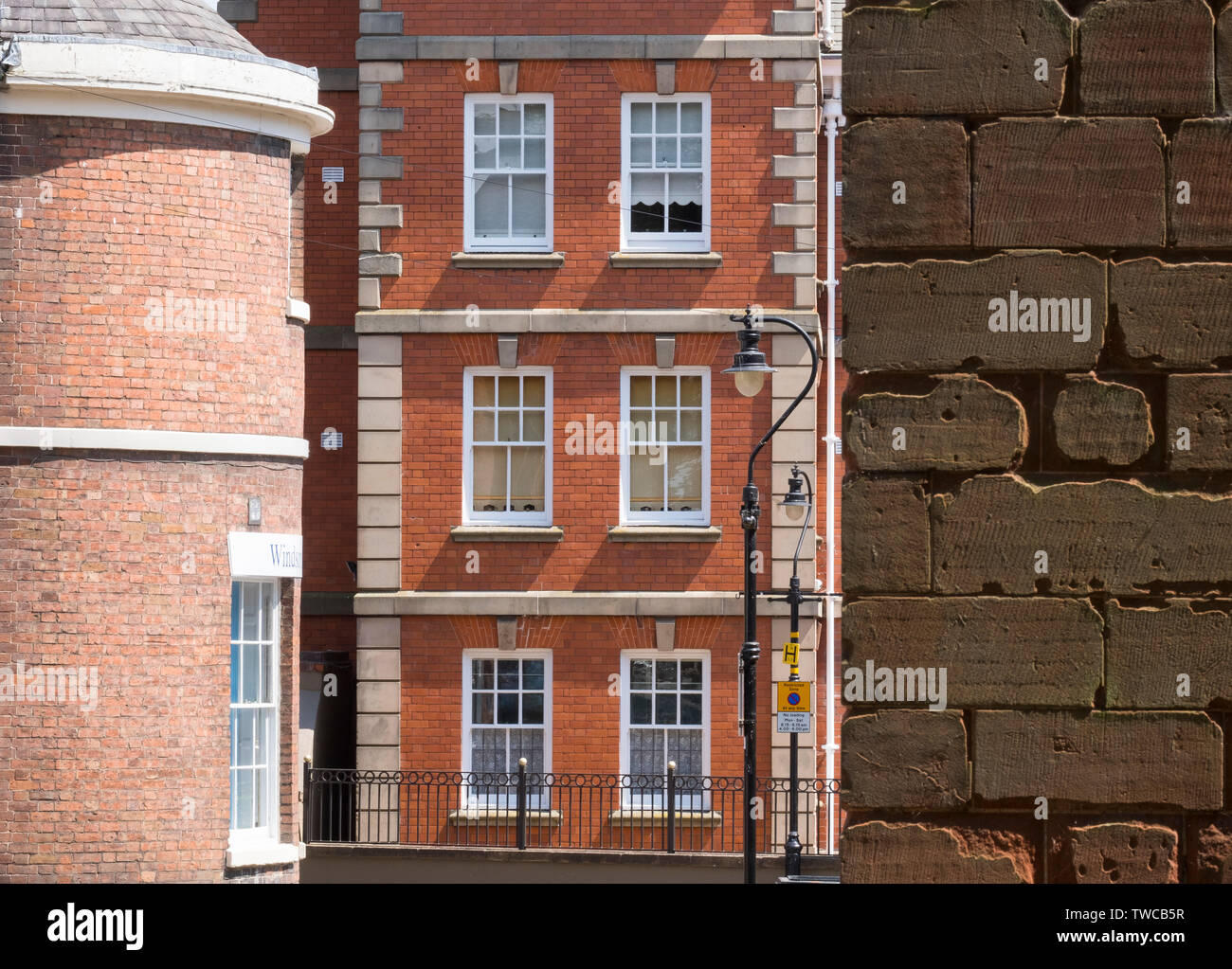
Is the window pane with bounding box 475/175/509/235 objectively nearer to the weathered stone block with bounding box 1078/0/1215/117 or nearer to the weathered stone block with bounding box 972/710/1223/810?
the weathered stone block with bounding box 1078/0/1215/117

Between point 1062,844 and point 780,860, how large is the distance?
18.4m

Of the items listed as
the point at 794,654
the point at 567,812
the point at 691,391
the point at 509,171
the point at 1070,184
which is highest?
the point at 509,171

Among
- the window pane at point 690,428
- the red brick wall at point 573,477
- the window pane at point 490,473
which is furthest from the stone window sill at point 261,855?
the window pane at point 690,428

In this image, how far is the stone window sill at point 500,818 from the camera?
23.8 m

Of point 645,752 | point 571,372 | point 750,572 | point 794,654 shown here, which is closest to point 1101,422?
point 750,572

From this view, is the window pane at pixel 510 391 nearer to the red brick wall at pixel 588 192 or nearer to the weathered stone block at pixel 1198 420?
the red brick wall at pixel 588 192

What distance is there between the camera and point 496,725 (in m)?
24.2

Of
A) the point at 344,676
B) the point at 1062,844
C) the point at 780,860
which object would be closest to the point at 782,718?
the point at 780,860

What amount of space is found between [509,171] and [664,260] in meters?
2.35

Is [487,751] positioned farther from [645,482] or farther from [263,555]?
[263,555]

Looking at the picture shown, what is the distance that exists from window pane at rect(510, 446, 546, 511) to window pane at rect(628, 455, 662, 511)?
1.16 meters

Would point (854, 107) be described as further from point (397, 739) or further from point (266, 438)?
point (397, 739)

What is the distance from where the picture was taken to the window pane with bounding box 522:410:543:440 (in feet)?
80.5

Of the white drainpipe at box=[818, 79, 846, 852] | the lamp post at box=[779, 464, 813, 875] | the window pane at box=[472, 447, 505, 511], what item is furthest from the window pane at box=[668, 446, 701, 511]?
the window pane at box=[472, 447, 505, 511]
